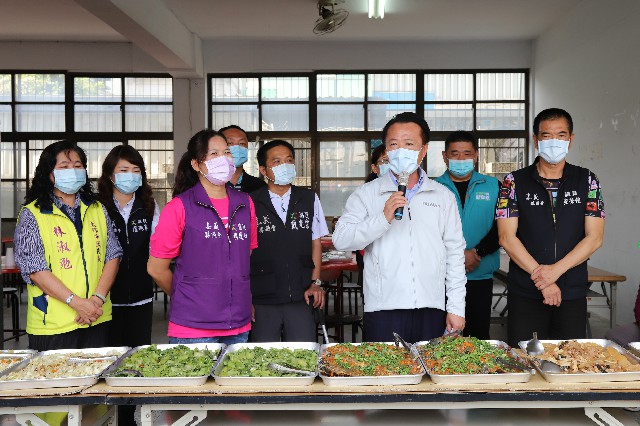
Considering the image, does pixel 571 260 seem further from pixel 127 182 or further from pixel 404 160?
pixel 127 182

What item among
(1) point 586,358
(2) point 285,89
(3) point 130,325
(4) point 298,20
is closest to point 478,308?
(1) point 586,358

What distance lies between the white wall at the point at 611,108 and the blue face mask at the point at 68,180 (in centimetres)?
542

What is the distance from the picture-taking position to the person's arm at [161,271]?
2508 mm

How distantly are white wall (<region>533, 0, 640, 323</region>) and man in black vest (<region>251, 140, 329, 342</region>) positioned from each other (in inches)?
169

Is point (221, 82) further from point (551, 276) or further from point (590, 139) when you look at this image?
point (551, 276)

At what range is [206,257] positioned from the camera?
2.45 metres

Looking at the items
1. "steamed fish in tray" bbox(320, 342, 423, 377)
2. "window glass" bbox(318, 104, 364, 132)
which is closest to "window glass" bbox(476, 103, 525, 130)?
"window glass" bbox(318, 104, 364, 132)

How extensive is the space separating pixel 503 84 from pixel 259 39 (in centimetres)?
400

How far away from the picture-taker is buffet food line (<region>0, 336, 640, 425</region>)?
1818 millimetres

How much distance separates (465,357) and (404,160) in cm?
82

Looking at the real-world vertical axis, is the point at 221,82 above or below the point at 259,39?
below

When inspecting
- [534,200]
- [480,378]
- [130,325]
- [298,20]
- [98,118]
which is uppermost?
[298,20]

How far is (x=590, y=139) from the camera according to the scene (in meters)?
7.25

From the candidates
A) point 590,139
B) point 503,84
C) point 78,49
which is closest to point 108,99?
point 78,49
